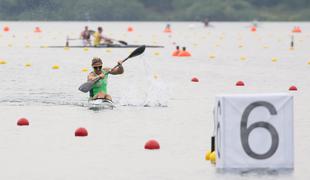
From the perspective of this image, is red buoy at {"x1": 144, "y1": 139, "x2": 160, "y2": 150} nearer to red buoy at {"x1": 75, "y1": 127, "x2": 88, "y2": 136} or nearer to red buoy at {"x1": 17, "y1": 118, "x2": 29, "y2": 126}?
red buoy at {"x1": 75, "y1": 127, "x2": 88, "y2": 136}

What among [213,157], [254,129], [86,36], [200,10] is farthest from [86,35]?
[200,10]

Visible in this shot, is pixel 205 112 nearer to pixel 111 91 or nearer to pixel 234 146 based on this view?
pixel 111 91

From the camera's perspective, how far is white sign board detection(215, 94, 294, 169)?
43.7 ft

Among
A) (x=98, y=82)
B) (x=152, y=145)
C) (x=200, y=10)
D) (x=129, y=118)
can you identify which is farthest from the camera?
(x=200, y=10)

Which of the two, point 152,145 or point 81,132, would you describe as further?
point 81,132

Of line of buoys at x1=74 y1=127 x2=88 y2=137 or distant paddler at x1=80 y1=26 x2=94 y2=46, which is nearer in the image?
line of buoys at x1=74 y1=127 x2=88 y2=137

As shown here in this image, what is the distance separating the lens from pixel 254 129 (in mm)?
13414

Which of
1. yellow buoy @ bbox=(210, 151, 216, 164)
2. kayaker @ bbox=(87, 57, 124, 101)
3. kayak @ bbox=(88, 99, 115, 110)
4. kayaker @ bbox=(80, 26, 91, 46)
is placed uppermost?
kayaker @ bbox=(80, 26, 91, 46)

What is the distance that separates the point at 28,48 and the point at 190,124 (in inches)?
1365

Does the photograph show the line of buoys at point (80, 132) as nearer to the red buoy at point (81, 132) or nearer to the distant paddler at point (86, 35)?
the red buoy at point (81, 132)

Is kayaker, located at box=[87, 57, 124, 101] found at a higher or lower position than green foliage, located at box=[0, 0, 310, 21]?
lower

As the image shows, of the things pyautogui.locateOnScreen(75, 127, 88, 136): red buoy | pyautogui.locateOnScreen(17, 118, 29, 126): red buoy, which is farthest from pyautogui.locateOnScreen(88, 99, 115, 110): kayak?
pyautogui.locateOnScreen(75, 127, 88, 136): red buoy

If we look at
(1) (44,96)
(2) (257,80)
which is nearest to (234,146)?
(1) (44,96)

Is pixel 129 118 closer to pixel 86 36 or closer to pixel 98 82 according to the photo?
pixel 98 82
